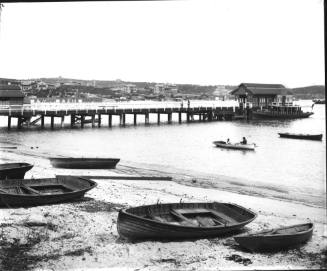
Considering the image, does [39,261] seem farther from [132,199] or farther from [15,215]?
[132,199]

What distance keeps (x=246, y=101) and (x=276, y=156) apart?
4585 cm

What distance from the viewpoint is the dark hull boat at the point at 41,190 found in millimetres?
12820

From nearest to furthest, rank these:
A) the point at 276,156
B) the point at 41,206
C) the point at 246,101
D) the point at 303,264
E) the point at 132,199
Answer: the point at 303,264 → the point at 41,206 → the point at 132,199 → the point at 276,156 → the point at 246,101

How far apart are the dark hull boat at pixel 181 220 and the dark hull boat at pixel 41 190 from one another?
11.2ft

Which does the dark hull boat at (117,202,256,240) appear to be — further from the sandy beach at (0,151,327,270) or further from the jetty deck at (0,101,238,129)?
the jetty deck at (0,101,238,129)

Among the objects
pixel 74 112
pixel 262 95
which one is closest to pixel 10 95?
pixel 74 112

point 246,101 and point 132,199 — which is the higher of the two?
point 246,101

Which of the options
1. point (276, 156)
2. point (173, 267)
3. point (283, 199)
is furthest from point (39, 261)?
point (276, 156)

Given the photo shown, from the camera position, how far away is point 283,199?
19.3m

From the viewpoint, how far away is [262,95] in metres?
80.9

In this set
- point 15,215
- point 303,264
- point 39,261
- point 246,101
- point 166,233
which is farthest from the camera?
point 246,101

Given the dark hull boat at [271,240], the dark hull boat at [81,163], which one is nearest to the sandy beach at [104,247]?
the dark hull boat at [271,240]

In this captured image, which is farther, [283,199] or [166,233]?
[283,199]

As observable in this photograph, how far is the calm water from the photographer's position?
28547 millimetres
